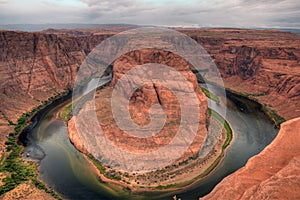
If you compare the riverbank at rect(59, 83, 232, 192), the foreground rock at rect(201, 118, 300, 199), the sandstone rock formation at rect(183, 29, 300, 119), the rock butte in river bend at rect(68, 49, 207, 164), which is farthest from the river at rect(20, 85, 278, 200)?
the foreground rock at rect(201, 118, 300, 199)

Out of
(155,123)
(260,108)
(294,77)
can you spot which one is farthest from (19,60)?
(294,77)

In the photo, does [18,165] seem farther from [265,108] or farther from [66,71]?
[265,108]

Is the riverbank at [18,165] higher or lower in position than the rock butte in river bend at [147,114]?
lower

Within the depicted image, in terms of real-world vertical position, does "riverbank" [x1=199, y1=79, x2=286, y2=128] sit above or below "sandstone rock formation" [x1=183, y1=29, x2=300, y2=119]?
below

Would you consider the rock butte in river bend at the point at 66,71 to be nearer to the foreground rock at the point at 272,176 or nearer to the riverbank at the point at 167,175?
the riverbank at the point at 167,175

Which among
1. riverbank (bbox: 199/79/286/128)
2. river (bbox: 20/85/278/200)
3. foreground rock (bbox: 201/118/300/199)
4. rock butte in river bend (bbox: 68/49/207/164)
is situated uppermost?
foreground rock (bbox: 201/118/300/199)

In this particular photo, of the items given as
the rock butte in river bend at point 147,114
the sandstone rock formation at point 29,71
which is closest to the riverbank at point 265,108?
the rock butte in river bend at point 147,114

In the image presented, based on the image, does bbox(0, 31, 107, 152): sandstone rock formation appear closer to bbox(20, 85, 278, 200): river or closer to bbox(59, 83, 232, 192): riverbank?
bbox(20, 85, 278, 200): river
